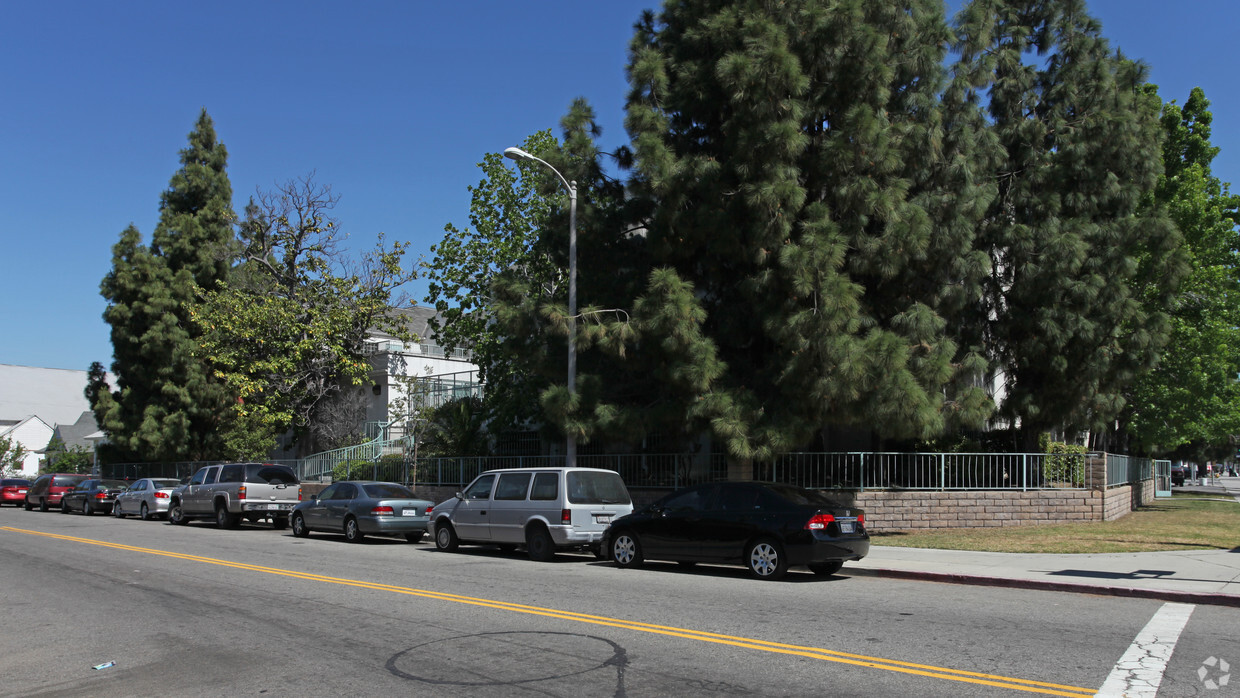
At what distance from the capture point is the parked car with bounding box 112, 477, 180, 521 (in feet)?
96.8

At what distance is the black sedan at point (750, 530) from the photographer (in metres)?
13.1

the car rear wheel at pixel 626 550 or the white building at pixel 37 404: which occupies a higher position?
the white building at pixel 37 404

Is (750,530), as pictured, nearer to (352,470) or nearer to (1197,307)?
(352,470)

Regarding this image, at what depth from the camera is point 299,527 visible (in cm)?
2252

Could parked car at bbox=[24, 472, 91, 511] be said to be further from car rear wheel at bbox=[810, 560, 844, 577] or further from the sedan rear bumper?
the sedan rear bumper

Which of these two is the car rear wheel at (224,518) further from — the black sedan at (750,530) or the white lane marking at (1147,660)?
the white lane marking at (1147,660)

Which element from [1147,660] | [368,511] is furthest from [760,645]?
[368,511]

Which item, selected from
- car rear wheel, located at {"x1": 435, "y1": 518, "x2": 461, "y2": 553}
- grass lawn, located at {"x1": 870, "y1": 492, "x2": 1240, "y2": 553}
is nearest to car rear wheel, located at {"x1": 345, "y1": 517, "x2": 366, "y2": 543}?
car rear wheel, located at {"x1": 435, "y1": 518, "x2": 461, "y2": 553}

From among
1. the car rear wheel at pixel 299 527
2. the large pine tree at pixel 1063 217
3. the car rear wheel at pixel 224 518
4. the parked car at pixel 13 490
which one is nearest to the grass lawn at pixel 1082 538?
the large pine tree at pixel 1063 217

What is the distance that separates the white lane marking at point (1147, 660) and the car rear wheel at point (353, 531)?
16.0 meters

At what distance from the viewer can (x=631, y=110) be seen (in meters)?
20.0

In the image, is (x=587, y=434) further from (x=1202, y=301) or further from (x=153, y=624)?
(x=1202, y=301)

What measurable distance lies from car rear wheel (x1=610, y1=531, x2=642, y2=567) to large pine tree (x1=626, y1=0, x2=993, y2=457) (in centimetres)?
376

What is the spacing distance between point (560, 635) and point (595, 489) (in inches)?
310
